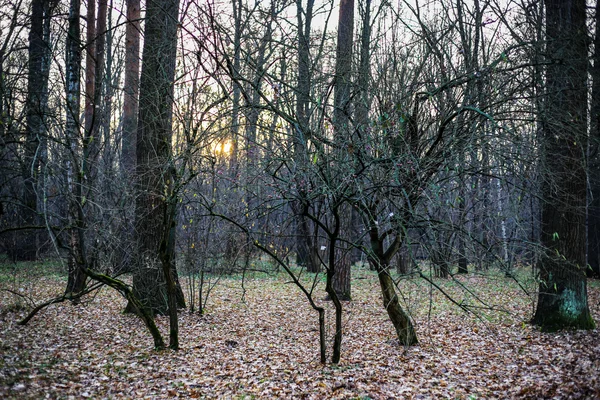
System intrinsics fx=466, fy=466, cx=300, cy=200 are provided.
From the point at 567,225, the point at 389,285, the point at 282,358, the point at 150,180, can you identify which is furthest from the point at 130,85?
the point at 567,225

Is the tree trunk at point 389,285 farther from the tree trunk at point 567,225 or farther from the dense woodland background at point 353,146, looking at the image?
the tree trunk at point 567,225

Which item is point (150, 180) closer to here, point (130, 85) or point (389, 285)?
point (389, 285)

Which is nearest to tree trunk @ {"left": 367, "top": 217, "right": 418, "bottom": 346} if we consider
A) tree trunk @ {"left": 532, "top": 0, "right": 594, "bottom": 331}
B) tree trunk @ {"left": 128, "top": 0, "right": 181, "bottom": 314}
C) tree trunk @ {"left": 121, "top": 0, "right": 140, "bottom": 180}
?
tree trunk @ {"left": 532, "top": 0, "right": 594, "bottom": 331}

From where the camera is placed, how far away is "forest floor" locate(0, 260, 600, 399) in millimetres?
4758

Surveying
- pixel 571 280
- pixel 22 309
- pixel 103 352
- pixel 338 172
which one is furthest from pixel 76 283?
pixel 571 280

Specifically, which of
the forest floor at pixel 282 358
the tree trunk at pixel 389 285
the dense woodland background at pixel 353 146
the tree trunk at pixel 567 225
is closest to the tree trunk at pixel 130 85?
the dense woodland background at pixel 353 146

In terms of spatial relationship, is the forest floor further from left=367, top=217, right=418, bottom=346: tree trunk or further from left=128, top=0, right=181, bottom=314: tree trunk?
left=128, top=0, right=181, bottom=314: tree trunk

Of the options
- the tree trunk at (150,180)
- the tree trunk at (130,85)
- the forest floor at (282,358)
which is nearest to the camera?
the forest floor at (282,358)

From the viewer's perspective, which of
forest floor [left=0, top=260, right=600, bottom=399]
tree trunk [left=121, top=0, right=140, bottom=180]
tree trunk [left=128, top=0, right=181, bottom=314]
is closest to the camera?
forest floor [left=0, top=260, right=600, bottom=399]

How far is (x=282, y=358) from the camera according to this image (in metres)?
6.11

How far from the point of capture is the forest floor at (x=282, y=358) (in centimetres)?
476

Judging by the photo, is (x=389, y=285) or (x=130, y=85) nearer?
(x=389, y=285)

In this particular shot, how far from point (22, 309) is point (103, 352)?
2715mm

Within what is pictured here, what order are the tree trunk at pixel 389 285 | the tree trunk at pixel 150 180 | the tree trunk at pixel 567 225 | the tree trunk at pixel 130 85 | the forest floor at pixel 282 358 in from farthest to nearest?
1. the tree trunk at pixel 130 85
2. the tree trunk at pixel 150 180
3. the tree trunk at pixel 567 225
4. the tree trunk at pixel 389 285
5. the forest floor at pixel 282 358
